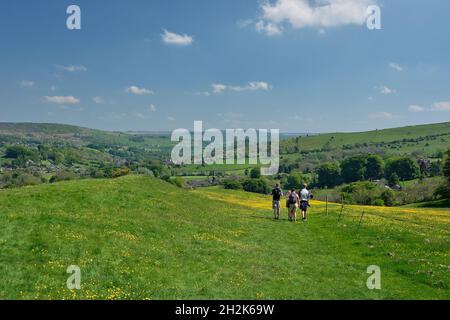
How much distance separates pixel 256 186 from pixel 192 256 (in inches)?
5300

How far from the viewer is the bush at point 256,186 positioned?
156 meters

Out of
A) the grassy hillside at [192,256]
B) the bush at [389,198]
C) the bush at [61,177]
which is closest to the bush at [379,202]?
the bush at [389,198]

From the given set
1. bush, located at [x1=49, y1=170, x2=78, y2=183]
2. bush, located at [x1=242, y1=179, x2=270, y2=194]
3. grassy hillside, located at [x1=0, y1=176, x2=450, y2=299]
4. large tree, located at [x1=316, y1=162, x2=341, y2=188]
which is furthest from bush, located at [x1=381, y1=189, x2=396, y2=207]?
bush, located at [x1=49, y1=170, x2=78, y2=183]

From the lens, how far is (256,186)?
15562cm

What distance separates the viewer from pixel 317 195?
524ft

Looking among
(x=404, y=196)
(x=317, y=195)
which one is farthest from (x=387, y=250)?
(x=317, y=195)

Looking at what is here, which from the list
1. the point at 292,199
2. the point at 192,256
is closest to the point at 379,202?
the point at 292,199

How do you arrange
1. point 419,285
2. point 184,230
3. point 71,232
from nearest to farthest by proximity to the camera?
point 419,285 → point 71,232 → point 184,230

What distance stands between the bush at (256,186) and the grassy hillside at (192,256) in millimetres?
120385

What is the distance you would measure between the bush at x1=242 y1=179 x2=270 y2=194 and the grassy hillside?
120 meters

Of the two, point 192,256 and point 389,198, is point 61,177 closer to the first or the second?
point 389,198

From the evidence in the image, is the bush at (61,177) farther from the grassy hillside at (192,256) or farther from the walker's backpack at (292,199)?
the grassy hillside at (192,256)
